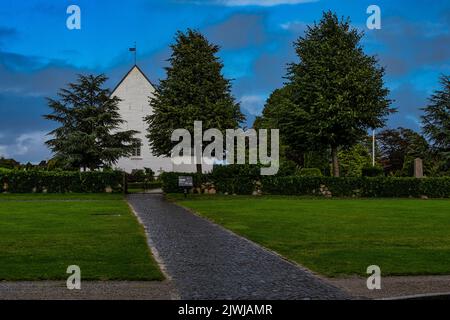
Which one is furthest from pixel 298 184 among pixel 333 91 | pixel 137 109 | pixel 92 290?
pixel 137 109

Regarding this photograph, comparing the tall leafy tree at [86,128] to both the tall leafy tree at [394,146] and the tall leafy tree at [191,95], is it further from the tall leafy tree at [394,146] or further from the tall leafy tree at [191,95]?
the tall leafy tree at [394,146]

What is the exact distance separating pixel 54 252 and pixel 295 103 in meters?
35.7

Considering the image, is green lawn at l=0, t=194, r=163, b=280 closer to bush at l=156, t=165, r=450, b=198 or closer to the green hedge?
the green hedge

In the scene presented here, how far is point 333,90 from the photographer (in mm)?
43969

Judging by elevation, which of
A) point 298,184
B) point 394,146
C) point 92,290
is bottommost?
point 92,290

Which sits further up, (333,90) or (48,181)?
(333,90)

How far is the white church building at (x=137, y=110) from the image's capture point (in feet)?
226

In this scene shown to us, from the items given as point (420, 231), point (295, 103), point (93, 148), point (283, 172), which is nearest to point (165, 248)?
point (420, 231)

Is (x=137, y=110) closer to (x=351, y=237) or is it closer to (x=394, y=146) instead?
(x=394, y=146)

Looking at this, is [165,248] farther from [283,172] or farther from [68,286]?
[283,172]

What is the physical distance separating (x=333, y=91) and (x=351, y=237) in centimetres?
2901

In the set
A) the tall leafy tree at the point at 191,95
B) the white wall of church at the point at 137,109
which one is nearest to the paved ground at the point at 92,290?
the tall leafy tree at the point at 191,95

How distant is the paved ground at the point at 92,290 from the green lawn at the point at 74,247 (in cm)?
40

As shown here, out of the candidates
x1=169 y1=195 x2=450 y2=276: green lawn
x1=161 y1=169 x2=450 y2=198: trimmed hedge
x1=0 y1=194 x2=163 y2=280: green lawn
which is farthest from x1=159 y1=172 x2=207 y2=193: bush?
x1=0 y1=194 x2=163 y2=280: green lawn
